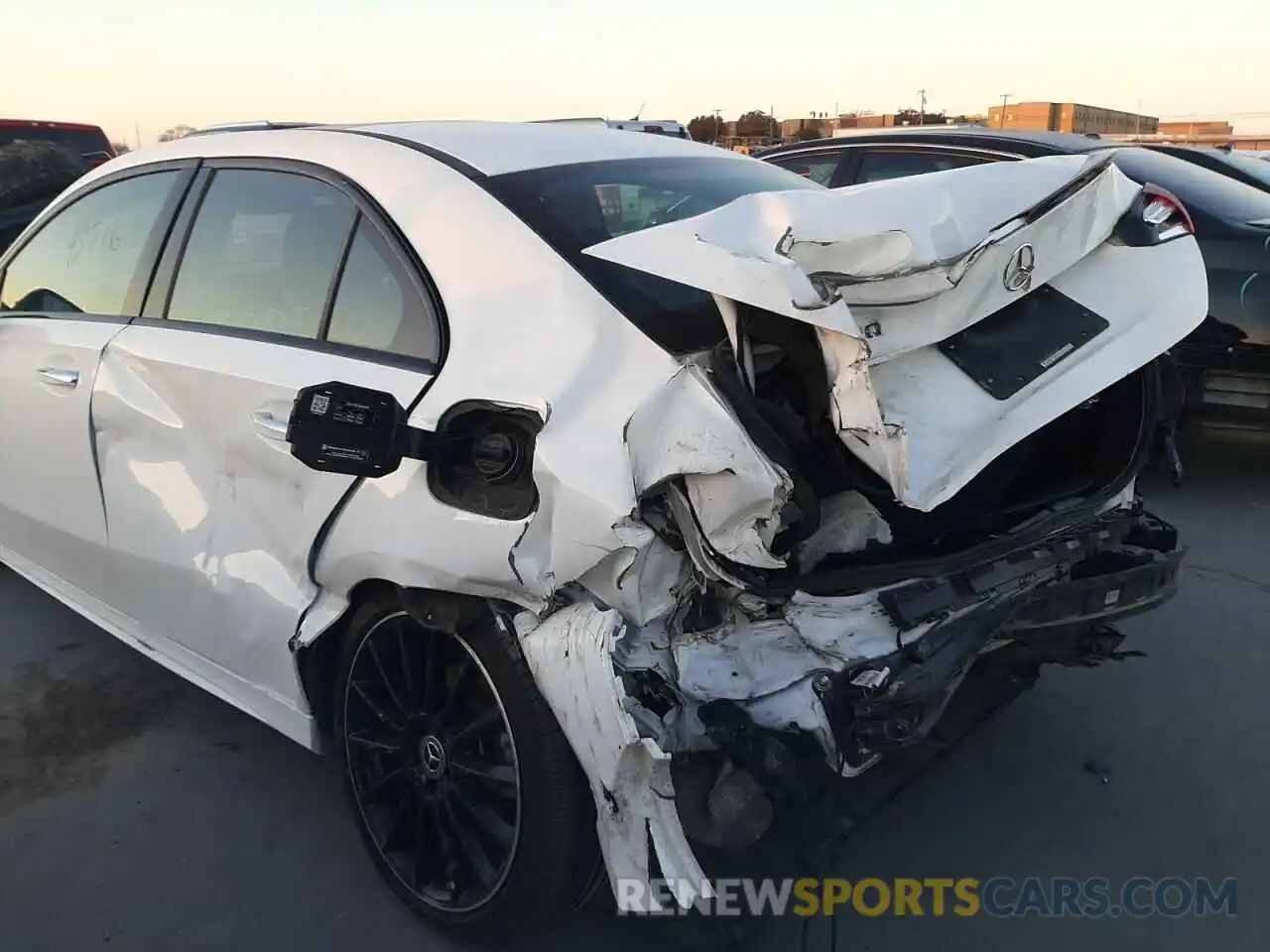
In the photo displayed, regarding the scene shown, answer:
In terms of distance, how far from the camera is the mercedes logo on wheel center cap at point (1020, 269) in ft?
6.86

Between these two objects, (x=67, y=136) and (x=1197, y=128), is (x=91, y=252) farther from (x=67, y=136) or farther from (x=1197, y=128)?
(x=1197, y=128)

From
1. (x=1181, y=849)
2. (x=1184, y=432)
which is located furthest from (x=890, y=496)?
(x=1184, y=432)

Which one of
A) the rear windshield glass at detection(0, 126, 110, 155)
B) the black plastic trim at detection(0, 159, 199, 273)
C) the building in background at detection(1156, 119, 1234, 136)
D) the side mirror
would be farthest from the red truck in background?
the building in background at detection(1156, 119, 1234, 136)

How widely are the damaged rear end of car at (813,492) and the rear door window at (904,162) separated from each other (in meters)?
4.34

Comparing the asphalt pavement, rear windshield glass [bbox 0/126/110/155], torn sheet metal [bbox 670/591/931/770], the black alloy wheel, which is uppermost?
rear windshield glass [bbox 0/126/110/155]

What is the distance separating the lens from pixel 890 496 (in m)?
2.10

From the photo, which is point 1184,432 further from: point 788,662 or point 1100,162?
point 788,662

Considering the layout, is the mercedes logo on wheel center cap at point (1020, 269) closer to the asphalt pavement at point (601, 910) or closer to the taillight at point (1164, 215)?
the taillight at point (1164, 215)

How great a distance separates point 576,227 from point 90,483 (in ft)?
5.98

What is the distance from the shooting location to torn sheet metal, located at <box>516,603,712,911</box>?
74.5 inches

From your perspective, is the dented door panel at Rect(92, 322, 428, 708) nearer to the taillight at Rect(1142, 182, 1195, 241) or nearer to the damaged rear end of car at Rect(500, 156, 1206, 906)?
the damaged rear end of car at Rect(500, 156, 1206, 906)

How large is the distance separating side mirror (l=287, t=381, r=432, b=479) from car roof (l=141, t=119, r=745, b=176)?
26.3 inches

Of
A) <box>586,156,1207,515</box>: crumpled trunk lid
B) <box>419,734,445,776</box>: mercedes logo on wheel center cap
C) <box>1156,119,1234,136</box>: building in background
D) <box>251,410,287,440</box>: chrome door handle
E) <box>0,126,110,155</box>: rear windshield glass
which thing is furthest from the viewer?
<box>1156,119,1234,136</box>: building in background

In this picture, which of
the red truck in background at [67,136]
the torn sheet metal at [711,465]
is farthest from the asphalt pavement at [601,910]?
the red truck in background at [67,136]
